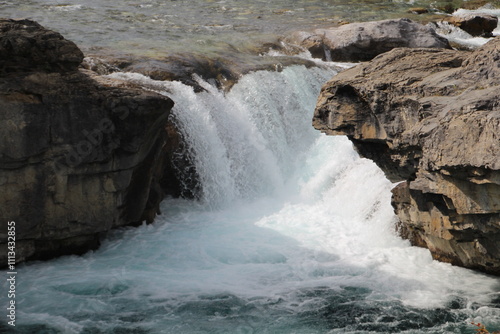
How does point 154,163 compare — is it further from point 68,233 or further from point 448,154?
point 448,154

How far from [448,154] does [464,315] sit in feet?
7.83

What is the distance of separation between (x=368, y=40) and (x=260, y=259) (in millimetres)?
10707

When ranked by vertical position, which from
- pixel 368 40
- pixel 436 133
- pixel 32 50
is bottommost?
pixel 436 133

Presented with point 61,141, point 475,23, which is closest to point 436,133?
point 61,141

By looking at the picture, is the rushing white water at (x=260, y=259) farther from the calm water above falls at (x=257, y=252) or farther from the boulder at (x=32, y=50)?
the boulder at (x=32, y=50)

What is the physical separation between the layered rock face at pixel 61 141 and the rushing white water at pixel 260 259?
72 centimetres

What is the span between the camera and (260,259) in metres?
11.0

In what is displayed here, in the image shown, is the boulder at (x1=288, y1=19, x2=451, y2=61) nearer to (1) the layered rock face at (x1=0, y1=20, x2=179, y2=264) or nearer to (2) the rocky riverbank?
(2) the rocky riverbank

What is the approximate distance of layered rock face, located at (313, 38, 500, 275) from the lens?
26.3ft

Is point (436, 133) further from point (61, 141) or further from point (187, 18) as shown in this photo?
point (187, 18)

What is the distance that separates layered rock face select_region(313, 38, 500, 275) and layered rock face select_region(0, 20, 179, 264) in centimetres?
331

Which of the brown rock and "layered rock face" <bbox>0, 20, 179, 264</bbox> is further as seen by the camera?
the brown rock

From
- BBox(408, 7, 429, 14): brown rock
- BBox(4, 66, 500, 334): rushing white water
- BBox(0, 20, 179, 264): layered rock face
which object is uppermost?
BBox(408, 7, 429, 14): brown rock

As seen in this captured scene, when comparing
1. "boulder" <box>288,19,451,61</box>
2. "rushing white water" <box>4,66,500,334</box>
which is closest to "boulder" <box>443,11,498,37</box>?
"boulder" <box>288,19,451,61</box>
